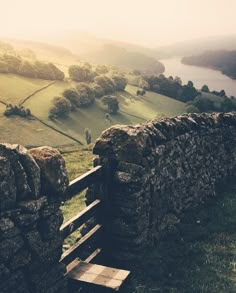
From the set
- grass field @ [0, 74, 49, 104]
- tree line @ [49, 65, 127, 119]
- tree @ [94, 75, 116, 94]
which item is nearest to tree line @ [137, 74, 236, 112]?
tree line @ [49, 65, 127, 119]

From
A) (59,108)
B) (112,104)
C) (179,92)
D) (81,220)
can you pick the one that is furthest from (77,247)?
(179,92)

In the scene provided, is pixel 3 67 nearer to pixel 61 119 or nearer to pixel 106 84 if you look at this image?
pixel 61 119

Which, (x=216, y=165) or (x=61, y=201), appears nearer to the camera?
(x=61, y=201)

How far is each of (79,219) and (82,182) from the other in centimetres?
A: 78

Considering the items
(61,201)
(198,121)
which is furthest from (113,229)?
(198,121)

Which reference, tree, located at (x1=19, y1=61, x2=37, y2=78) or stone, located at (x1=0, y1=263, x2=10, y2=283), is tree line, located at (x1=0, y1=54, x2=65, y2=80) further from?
stone, located at (x1=0, y1=263, x2=10, y2=283)

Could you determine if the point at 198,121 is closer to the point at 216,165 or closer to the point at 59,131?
the point at 216,165

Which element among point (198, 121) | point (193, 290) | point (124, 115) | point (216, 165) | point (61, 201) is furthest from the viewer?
point (124, 115)

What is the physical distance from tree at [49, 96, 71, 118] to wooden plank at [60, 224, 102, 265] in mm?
80577

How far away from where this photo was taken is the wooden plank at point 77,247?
8.52 m

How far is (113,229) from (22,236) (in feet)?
11.9

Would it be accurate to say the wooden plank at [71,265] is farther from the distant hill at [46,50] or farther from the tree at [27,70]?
the distant hill at [46,50]

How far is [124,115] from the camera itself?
111 m

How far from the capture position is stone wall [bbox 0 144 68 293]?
6.83 m
